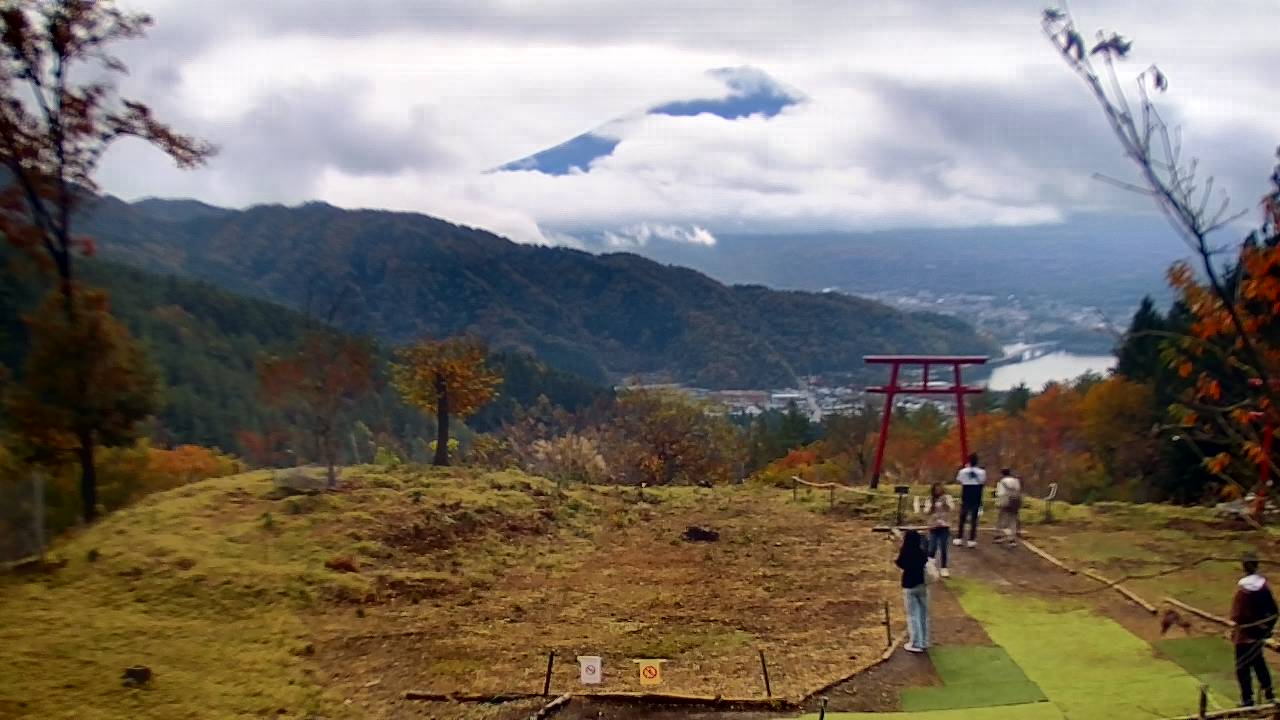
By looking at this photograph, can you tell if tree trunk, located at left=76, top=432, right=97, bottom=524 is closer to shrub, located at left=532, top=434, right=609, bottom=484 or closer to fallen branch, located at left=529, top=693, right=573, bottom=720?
fallen branch, located at left=529, top=693, right=573, bottom=720

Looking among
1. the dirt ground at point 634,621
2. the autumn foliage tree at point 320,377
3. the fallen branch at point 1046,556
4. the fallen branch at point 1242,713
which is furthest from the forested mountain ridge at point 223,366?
the fallen branch at point 1242,713

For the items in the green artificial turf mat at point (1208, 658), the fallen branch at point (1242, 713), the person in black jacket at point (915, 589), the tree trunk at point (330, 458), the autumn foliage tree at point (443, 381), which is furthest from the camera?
the autumn foliage tree at point (443, 381)

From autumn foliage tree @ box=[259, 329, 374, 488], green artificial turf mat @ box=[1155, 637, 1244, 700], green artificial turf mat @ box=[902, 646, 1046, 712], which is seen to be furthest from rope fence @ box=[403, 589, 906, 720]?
autumn foliage tree @ box=[259, 329, 374, 488]

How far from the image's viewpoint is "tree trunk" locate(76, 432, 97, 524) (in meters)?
13.4

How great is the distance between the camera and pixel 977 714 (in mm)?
8430

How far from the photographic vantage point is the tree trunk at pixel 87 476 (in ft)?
43.9

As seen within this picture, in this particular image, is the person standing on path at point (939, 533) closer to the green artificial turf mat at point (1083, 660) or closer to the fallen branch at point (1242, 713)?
the green artificial turf mat at point (1083, 660)

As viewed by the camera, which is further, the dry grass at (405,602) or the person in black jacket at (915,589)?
the person in black jacket at (915,589)

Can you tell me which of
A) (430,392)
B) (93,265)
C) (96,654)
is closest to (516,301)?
(93,265)

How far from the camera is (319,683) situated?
29.6ft

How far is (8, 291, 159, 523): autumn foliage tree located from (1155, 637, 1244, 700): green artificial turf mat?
44.6 feet

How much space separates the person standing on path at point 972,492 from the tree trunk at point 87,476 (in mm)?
12707

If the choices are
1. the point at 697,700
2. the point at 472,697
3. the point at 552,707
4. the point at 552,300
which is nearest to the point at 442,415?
the point at 472,697

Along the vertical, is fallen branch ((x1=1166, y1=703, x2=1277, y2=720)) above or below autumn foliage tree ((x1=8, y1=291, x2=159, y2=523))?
below
